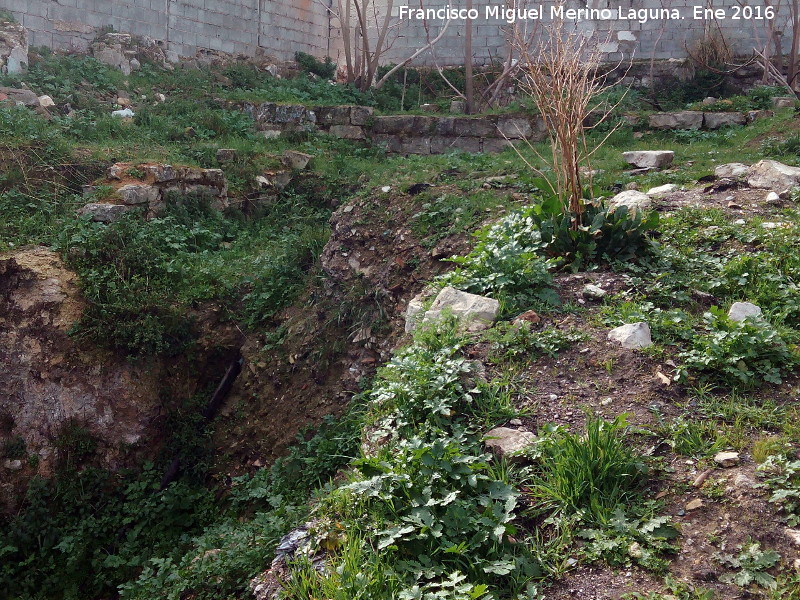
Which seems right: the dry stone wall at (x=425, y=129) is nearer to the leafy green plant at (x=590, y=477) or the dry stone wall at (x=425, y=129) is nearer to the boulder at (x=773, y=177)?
the boulder at (x=773, y=177)

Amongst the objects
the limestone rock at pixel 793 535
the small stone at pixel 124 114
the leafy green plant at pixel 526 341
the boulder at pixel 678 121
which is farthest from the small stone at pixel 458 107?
the limestone rock at pixel 793 535

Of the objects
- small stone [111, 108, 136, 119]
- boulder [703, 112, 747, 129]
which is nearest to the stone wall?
small stone [111, 108, 136, 119]

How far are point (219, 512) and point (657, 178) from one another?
16.2ft

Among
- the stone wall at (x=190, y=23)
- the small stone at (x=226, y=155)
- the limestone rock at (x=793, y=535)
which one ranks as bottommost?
the limestone rock at (x=793, y=535)

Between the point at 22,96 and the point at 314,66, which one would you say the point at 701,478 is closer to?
the point at 22,96

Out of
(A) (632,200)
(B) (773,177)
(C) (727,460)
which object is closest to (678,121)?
(B) (773,177)

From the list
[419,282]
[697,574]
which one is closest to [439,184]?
[419,282]

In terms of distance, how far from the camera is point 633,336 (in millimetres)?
3549

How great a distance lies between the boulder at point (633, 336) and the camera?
11.6 feet

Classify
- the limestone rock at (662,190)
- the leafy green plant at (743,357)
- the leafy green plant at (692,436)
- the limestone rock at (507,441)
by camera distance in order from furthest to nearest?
the limestone rock at (662,190), the leafy green plant at (743,357), the limestone rock at (507,441), the leafy green plant at (692,436)

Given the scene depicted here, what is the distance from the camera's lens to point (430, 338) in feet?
12.4

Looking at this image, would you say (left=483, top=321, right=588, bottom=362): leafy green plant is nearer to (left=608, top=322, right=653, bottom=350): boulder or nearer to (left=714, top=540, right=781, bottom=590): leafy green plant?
(left=608, top=322, right=653, bottom=350): boulder

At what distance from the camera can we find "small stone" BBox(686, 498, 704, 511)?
258 centimetres

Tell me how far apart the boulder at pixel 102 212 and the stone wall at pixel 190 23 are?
195 inches
